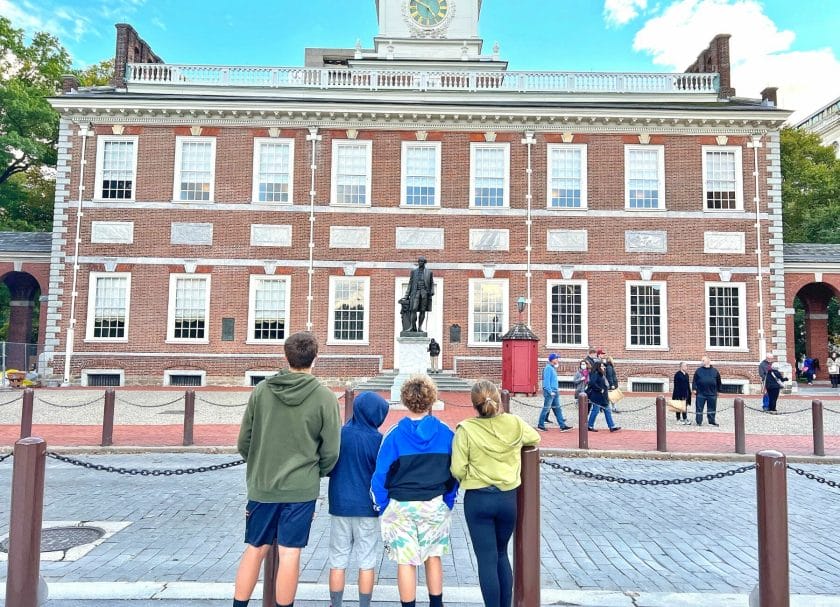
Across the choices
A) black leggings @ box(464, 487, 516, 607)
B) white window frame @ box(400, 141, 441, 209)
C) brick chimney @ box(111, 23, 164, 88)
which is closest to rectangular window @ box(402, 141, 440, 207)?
white window frame @ box(400, 141, 441, 209)

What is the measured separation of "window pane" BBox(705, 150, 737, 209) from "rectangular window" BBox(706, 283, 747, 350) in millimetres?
3138

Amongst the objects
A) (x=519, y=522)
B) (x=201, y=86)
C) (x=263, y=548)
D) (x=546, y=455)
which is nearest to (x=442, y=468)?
(x=519, y=522)

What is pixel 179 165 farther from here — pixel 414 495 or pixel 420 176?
pixel 414 495

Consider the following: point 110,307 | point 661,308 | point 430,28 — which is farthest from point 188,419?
point 430,28

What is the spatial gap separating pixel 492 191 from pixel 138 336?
14.3 m

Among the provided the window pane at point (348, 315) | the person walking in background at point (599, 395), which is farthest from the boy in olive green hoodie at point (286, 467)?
the window pane at point (348, 315)

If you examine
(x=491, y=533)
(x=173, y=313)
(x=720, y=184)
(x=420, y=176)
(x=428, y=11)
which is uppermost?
(x=428, y=11)

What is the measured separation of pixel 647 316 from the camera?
21.2 meters

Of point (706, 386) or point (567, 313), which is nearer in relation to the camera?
point (706, 386)

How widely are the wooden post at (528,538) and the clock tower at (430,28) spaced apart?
91.5 feet

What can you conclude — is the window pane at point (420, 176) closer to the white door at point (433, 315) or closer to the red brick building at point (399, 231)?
the red brick building at point (399, 231)

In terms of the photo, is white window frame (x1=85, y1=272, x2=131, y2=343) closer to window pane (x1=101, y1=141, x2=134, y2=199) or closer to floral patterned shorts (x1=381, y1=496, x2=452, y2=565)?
window pane (x1=101, y1=141, x2=134, y2=199)

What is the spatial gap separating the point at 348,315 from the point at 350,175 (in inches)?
212

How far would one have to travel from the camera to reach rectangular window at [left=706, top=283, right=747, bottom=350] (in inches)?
830
